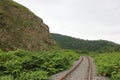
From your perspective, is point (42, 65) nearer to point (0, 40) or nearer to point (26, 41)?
point (0, 40)

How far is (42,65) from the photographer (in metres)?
21.8

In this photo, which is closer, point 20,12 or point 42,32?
point 20,12

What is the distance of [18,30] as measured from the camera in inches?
2692

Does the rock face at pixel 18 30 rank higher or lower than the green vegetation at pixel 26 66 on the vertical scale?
higher

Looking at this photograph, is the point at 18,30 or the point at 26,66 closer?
the point at 26,66

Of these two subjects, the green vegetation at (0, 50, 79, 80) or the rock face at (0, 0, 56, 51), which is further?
the rock face at (0, 0, 56, 51)

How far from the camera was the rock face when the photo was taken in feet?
184

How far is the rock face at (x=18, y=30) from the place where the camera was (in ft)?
184

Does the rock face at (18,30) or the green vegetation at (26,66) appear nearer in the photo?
the green vegetation at (26,66)

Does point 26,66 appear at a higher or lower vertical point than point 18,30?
lower

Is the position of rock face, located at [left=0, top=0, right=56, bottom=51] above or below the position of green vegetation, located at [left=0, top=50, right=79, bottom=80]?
above

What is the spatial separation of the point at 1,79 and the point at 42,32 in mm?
79801

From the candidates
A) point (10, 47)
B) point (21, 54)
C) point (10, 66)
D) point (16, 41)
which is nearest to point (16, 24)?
point (16, 41)

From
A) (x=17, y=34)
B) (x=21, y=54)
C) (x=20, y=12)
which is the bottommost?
(x=21, y=54)
